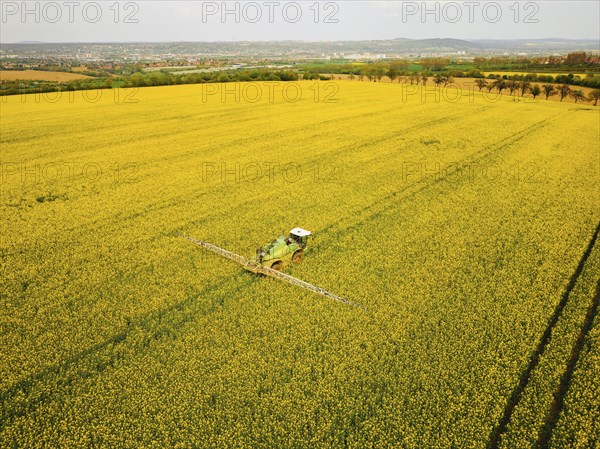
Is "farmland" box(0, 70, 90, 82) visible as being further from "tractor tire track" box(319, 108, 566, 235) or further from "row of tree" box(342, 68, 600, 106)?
"tractor tire track" box(319, 108, 566, 235)

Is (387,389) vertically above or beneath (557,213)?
beneath

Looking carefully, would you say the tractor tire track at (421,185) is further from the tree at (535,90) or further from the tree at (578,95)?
the tree at (578,95)

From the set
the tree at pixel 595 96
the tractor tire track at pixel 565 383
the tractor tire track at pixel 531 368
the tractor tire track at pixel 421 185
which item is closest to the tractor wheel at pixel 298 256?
the tractor tire track at pixel 421 185

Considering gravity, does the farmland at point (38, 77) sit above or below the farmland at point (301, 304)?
above

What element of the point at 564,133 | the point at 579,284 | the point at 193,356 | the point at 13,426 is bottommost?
the point at 13,426

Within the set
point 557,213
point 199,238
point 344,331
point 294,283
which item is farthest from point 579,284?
point 199,238

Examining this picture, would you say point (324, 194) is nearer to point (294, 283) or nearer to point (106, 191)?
point (294, 283)
